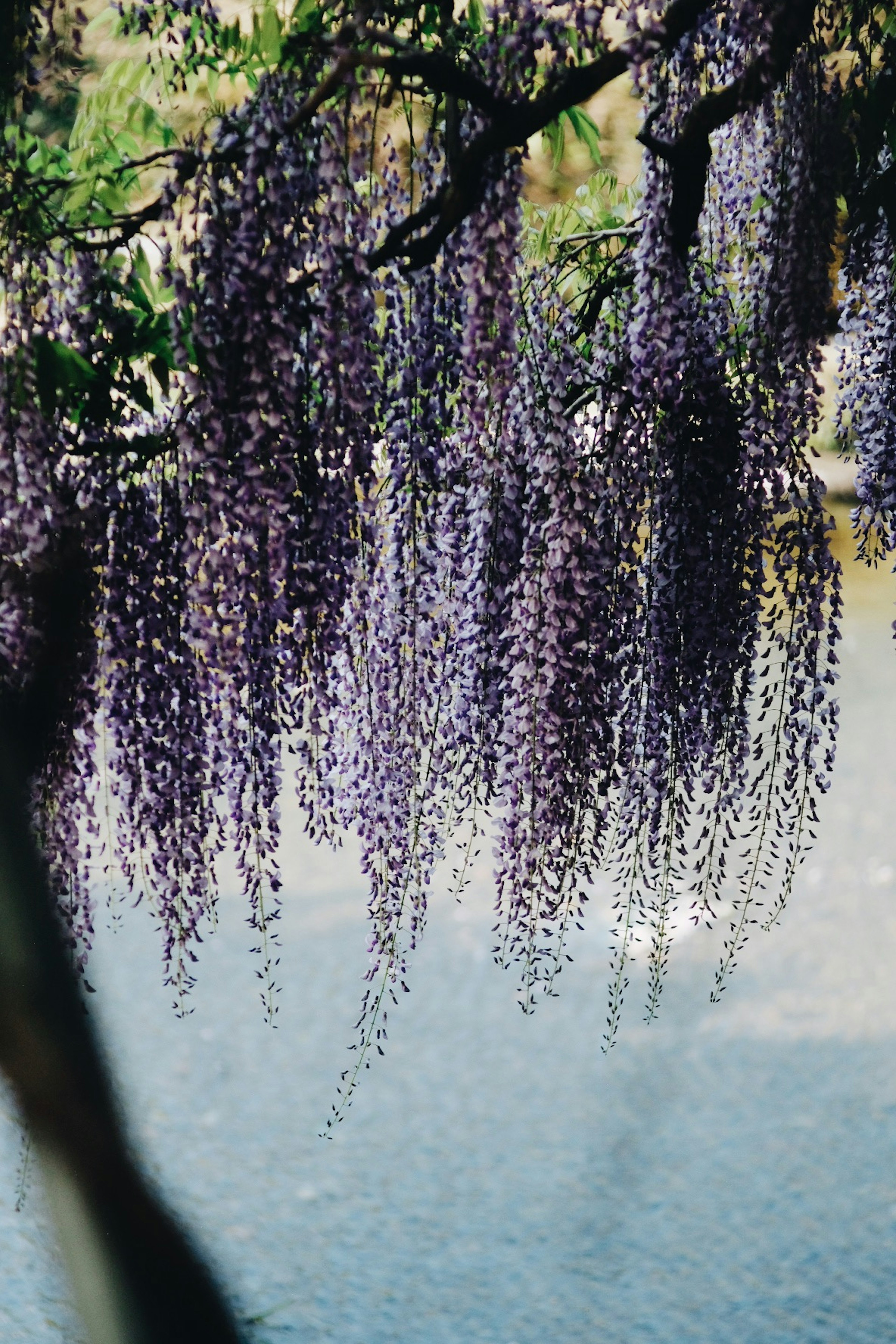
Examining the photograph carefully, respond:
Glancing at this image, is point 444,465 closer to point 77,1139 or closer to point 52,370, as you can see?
point 52,370

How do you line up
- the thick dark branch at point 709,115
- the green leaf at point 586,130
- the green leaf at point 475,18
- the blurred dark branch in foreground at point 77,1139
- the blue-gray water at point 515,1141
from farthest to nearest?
the blue-gray water at point 515,1141, the green leaf at point 586,130, the green leaf at point 475,18, the thick dark branch at point 709,115, the blurred dark branch in foreground at point 77,1139

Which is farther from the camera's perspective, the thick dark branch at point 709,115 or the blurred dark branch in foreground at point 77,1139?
the thick dark branch at point 709,115

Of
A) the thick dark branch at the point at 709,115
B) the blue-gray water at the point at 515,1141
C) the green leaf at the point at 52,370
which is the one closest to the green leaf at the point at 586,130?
the thick dark branch at the point at 709,115

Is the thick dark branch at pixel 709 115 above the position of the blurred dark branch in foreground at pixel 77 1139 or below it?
above

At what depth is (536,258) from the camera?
2.46m

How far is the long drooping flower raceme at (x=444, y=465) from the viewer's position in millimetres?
1724

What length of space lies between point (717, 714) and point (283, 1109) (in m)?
3.37

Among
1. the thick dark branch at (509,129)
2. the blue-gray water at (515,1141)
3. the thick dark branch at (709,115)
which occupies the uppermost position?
the thick dark branch at (709,115)

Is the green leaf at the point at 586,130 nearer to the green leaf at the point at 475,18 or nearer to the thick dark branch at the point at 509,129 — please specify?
the green leaf at the point at 475,18

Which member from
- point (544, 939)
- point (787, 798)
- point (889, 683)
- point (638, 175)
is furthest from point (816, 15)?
point (889, 683)

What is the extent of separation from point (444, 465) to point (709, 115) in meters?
0.69

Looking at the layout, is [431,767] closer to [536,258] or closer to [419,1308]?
[536,258]

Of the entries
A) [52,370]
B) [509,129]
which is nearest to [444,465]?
[509,129]

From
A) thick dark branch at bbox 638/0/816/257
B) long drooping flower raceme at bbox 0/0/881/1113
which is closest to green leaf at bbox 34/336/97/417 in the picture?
long drooping flower raceme at bbox 0/0/881/1113
